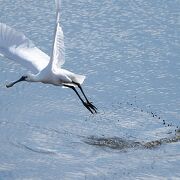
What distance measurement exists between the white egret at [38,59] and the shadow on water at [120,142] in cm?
34

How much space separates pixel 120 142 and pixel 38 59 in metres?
1.36

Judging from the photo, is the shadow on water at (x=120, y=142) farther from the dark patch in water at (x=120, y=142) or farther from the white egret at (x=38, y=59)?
the white egret at (x=38, y=59)

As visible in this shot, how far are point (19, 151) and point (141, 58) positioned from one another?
3.21 meters

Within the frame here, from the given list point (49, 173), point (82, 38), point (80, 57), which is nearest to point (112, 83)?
point (80, 57)

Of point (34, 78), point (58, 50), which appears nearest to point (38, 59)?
point (34, 78)

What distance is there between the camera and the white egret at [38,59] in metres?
8.23

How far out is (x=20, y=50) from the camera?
8.65m

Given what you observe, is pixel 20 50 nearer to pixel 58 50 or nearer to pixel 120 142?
pixel 58 50

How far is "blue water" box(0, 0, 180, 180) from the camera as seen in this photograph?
26.9 ft

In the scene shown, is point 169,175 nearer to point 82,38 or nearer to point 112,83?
point 112,83

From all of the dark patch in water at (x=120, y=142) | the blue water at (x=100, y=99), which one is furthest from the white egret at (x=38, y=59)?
the blue water at (x=100, y=99)

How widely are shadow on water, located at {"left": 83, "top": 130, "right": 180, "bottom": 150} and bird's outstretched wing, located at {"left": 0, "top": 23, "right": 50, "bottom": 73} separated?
104 cm

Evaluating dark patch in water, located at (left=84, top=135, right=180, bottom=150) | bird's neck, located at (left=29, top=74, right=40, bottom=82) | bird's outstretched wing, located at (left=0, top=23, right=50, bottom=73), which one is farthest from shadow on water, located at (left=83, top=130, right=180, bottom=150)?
bird's outstretched wing, located at (left=0, top=23, right=50, bottom=73)

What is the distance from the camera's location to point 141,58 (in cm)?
1098
